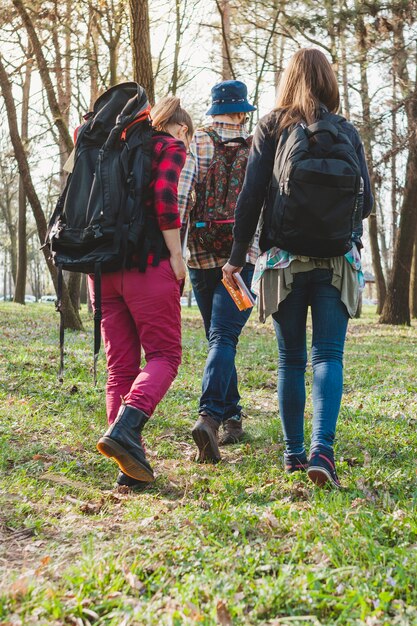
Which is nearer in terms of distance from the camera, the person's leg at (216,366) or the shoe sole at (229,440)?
the person's leg at (216,366)

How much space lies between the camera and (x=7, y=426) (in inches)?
196

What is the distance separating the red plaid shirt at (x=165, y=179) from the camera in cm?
364

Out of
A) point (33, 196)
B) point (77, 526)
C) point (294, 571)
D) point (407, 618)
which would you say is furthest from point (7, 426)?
point (33, 196)

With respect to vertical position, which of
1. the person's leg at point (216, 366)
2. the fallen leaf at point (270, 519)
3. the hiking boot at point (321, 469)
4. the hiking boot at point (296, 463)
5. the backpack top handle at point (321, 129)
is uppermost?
the backpack top handle at point (321, 129)

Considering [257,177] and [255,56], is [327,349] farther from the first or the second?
[255,56]

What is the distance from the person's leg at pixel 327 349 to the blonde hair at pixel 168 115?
4.38 ft

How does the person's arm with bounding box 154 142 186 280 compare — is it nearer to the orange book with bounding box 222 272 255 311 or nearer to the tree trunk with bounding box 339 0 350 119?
the orange book with bounding box 222 272 255 311

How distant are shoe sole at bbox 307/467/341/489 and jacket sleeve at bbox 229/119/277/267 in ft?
4.33

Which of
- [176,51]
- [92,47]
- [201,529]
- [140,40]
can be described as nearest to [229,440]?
[201,529]

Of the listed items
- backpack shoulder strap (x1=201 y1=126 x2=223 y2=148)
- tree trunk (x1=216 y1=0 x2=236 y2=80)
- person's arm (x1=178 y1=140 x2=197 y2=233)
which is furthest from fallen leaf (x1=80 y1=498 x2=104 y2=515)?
tree trunk (x1=216 y1=0 x2=236 y2=80)

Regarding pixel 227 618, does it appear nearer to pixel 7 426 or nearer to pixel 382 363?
pixel 7 426

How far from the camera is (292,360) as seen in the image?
3693 mm

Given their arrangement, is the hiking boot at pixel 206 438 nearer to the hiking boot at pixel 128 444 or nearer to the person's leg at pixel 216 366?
the person's leg at pixel 216 366

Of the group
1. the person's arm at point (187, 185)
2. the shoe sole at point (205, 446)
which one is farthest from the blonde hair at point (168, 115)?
the shoe sole at point (205, 446)
